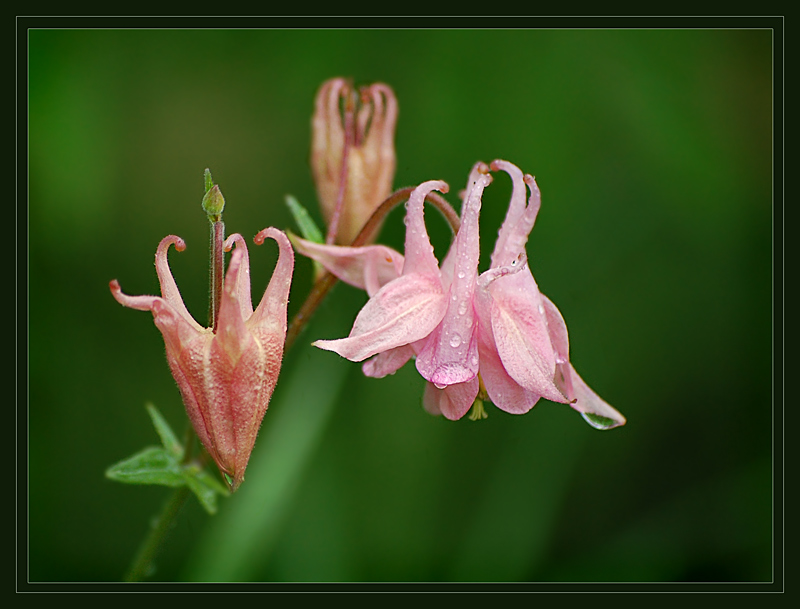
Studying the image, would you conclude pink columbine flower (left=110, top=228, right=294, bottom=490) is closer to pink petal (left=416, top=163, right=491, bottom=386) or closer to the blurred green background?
pink petal (left=416, top=163, right=491, bottom=386)

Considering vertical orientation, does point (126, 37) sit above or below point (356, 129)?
above

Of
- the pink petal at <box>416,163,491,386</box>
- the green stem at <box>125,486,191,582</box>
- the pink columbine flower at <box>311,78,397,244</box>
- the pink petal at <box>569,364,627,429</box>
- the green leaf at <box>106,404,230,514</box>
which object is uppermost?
the pink columbine flower at <box>311,78,397,244</box>

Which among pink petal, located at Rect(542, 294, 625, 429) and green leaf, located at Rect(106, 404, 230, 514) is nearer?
pink petal, located at Rect(542, 294, 625, 429)

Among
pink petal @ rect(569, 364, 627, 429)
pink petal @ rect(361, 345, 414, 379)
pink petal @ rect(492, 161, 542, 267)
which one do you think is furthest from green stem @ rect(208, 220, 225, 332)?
pink petal @ rect(569, 364, 627, 429)

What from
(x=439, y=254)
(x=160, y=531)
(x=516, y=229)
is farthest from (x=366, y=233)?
(x=439, y=254)

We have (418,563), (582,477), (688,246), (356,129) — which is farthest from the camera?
(688,246)

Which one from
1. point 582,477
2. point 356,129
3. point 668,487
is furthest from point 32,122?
point 668,487

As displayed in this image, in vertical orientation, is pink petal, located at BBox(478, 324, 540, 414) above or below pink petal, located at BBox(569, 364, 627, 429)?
above

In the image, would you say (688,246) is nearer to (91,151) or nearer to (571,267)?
(571,267)
